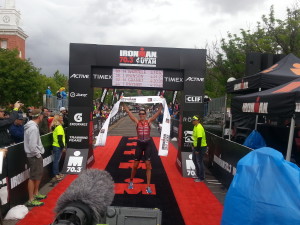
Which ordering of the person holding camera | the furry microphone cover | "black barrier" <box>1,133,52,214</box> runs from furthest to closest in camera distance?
1. the person holding camera
2. "black barrier" <box>1,133,52,214</box>
3. the furry microphone cover

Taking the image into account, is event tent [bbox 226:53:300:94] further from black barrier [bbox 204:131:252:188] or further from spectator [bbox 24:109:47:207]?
spectator [bbox 24:109:47:207]

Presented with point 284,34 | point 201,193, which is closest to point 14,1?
point 284,34

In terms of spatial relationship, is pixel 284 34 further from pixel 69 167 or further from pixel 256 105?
pixel 69 167

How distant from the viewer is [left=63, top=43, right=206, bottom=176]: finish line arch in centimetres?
953

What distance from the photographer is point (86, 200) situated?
1577 millimetres

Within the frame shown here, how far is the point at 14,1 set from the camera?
6019 centimetres

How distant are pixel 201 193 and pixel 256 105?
278cm

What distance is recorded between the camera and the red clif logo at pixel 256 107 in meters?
6.62

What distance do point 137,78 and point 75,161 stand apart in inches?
139

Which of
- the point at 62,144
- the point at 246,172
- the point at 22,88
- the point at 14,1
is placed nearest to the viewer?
the point at 246,172

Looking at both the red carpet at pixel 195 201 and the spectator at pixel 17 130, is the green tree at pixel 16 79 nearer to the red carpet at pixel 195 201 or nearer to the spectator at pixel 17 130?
the spectator at pixel 17 130

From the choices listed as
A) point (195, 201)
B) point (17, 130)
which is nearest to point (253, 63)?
point (195, 201)

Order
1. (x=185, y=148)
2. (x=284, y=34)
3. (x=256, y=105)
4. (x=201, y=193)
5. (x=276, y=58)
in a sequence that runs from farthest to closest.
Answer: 1. (x=284, y=34)
2. (x=276, y=58)
3. (x=185, y=148)
4. (x=201, y=193)
5. (x=256, y=105)

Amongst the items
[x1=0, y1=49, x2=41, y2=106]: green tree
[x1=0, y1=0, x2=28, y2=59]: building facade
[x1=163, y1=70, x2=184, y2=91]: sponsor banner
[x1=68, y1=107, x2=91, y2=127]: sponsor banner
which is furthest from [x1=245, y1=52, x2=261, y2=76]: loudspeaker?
[x1=0, y1=0, x2=28, y2=59]: building facade
